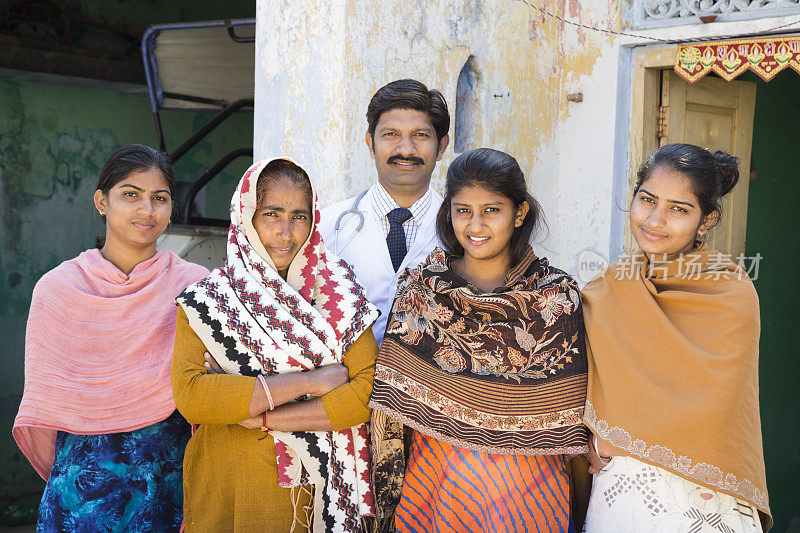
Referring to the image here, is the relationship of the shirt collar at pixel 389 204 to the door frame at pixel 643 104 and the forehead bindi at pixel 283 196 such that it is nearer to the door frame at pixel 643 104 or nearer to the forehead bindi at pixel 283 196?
the forehead bindi at pixel 283 196

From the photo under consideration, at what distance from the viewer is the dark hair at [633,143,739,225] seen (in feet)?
7.19

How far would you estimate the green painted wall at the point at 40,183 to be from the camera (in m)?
5.88

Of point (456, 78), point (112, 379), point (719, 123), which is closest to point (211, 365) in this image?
point (112, 379)

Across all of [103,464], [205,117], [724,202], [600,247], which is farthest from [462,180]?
[205,117]

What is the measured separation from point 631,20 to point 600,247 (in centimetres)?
126

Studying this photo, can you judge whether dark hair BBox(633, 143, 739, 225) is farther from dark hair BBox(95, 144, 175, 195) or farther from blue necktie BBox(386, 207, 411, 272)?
dark hair BBox(95, 144, 175, 195)

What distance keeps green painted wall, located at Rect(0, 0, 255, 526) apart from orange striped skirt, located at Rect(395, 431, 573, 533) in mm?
4838

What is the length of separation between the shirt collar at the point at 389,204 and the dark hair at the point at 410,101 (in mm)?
247

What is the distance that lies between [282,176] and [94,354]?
32.7 inches

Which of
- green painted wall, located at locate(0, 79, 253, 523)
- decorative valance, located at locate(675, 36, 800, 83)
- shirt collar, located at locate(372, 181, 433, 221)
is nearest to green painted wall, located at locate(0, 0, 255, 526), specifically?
green painted wall, located at locate(0, 79, 253, 523)

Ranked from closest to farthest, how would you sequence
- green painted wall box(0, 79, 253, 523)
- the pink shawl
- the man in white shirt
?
the pink shawl < the man in white shirt < green painted wall box(0, 79, 253, 523)

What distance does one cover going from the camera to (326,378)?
2186mm

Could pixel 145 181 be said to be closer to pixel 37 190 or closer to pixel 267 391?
pixel 267 391

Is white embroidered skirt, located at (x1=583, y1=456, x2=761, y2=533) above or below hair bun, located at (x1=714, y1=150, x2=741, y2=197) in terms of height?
below
